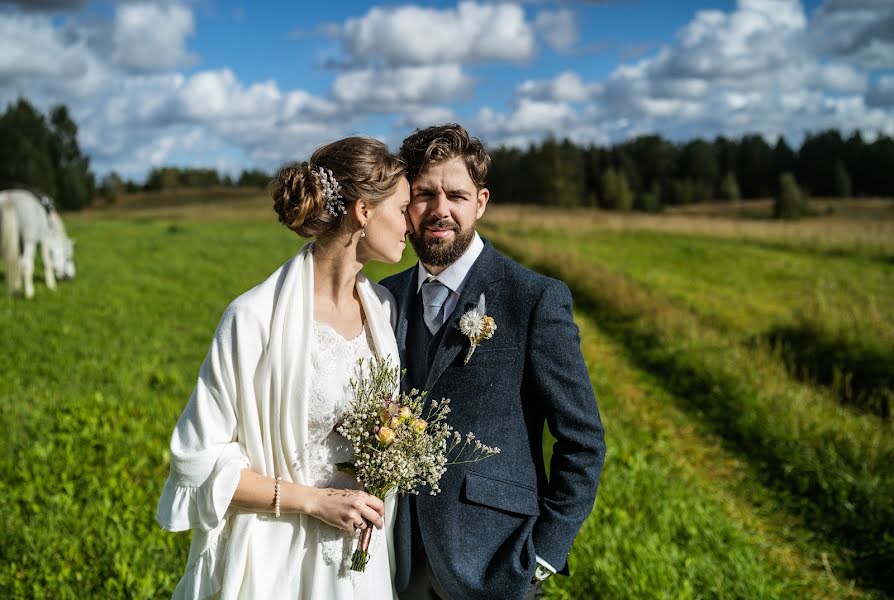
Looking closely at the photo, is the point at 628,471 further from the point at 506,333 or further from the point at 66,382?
the point at 66,382

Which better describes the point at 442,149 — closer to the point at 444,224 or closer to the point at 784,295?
the point at 444,224

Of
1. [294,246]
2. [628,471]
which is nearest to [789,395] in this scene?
[628,471]

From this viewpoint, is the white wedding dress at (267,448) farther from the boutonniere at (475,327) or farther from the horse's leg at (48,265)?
the horse's leg at (48,265)

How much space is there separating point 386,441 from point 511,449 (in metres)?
0.67

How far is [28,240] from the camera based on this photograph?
50.8 ft

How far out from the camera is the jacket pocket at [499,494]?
111 inches

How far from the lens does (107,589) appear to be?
4512 millimetres

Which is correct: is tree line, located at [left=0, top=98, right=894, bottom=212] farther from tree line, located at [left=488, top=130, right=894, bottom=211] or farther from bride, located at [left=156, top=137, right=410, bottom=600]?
Answer: bride, located at [left=156, top=137, right=410, bottom=600]

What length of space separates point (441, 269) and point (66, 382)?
23.5ft

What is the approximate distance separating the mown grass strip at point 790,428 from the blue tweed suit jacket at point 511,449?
13.6 feet

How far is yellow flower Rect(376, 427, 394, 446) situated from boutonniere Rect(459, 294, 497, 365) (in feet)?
1.76

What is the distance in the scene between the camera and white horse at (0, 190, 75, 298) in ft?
46.8

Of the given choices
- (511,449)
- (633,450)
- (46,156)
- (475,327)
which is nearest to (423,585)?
(511,449)

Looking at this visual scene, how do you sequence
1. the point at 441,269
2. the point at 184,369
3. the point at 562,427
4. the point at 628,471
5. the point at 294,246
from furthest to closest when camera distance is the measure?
the point at 294,246
the point at 184,369
the point at 628,471
the point at 441,269
the point at 562,427
